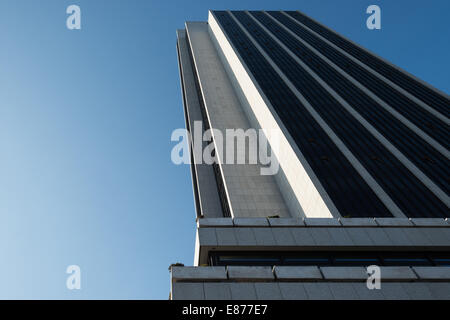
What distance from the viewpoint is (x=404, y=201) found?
38.0m

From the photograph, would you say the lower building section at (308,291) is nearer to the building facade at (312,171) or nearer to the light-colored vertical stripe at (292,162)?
the building facade at (312,171)

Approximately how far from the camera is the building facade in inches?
611

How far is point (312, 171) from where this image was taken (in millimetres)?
41781

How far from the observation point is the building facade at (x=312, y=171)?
50.9 feet

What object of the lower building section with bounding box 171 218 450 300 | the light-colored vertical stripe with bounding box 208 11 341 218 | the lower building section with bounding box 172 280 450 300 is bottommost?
the lower building section with bounding box 172 280 450 300

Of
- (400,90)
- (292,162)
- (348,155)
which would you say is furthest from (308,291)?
(400,90)

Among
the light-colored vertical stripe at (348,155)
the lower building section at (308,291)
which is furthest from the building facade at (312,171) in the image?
the light-colored vertical stripe at (348,155)

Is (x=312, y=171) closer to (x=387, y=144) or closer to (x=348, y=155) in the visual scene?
(x=348, y=155)

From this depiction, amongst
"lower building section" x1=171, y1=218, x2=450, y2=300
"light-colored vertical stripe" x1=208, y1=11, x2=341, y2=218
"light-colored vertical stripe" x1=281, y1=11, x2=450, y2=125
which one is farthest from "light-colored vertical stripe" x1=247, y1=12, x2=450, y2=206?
"lower building section" x1=171, y1=218, x2=450, y2=300

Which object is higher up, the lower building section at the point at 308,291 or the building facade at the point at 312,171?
the building facade at the point at 312,171

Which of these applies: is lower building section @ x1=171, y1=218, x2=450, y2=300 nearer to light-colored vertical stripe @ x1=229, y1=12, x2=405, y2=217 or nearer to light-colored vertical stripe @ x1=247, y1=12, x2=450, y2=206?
light-colored vertical stripe @ x1=229, y1=12, x2=405, y2=217

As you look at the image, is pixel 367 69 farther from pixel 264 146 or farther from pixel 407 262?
pixel 407 262
